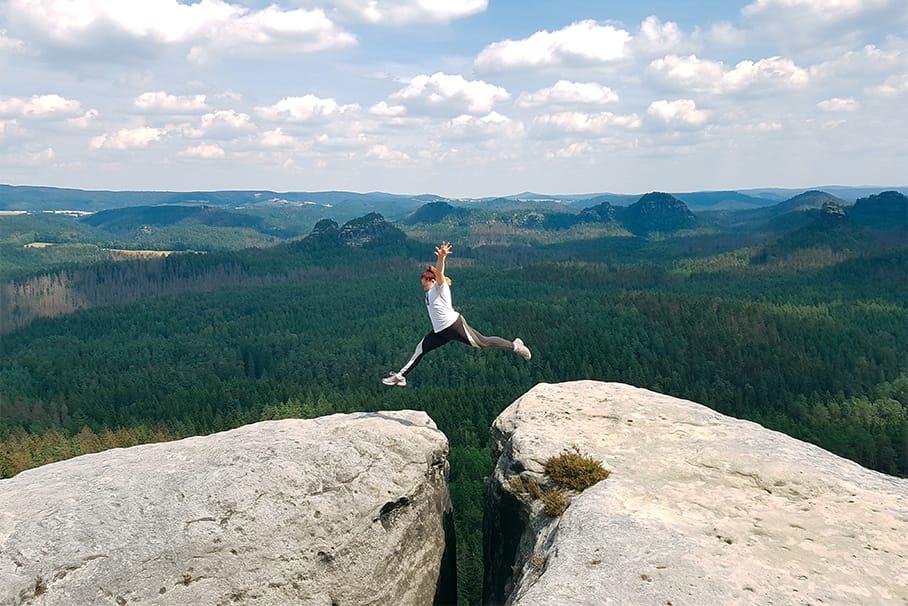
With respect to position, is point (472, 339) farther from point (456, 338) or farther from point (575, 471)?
point (575, 471)

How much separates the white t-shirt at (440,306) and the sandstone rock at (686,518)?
17.2ft

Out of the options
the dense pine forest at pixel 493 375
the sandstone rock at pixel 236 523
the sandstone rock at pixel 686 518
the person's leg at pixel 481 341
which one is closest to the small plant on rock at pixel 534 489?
the sandstone rock at pixel 686 518

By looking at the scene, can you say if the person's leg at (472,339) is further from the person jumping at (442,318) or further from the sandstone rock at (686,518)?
the sandstone rock at (686,518)

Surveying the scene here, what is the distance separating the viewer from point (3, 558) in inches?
666

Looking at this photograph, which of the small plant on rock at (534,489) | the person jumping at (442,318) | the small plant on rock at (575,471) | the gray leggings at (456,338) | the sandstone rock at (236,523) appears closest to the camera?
the sandstone rock at (236,523)

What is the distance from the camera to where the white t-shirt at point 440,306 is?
22859 mm

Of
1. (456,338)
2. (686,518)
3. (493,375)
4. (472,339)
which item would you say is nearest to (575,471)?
(686,518)

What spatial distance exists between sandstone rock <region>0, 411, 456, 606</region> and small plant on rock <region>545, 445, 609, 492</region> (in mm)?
5651

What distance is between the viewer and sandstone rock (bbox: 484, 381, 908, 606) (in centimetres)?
1376

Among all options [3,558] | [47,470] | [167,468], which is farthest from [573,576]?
[47,470]

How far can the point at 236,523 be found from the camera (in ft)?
60.8

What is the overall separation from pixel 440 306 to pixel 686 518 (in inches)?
445

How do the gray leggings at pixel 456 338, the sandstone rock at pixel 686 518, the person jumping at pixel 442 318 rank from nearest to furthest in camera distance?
1. the sandstone rock at pixel 686 518
2. the person jumping at pixel 442 318
3. the gray leggings at pixel 456 338

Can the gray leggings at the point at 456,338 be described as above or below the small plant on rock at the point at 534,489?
above
